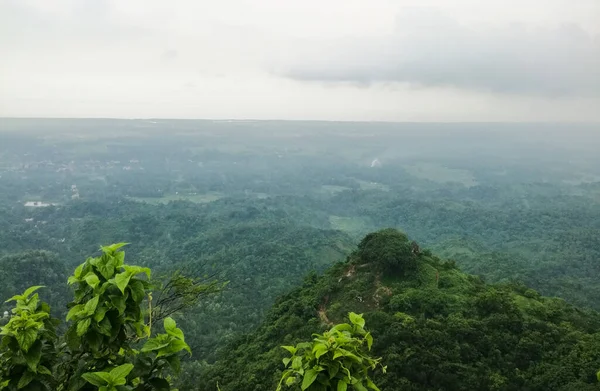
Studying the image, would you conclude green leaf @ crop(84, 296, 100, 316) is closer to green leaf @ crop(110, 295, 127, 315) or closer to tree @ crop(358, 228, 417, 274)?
green leaf @ crop(110, 295, 127, 315)

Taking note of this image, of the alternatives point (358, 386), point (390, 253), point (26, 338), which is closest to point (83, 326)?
point (26, 338)

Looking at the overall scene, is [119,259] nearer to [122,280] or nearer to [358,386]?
[122,280]

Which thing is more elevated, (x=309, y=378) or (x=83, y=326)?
(x=83, y=326)

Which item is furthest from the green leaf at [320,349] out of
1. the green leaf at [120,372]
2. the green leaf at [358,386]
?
the green leaf at [120,372]

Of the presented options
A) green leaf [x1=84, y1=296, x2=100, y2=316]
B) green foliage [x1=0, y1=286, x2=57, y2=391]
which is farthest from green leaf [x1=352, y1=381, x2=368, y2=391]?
green foliage [x1=0, y1=286, x2=57, y2=391]

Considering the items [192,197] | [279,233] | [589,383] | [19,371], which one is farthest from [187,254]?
[192,197]

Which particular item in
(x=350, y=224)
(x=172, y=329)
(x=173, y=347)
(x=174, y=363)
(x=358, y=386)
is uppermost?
(x=172, y=329)

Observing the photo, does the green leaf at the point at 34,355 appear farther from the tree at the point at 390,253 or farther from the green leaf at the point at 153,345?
the tree at the point at 390,253
